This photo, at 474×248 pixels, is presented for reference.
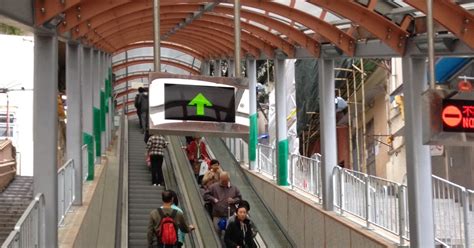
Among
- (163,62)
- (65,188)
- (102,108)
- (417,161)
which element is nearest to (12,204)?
(102,108)

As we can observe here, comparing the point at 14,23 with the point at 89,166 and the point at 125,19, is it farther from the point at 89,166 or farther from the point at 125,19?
the point at 89,166

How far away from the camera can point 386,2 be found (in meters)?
8.27

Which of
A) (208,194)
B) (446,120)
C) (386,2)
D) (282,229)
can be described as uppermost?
(386,2)

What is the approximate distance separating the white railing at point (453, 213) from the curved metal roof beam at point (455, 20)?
1.55 meters

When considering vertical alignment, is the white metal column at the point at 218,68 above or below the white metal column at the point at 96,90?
above

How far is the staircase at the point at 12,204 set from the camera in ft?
48.7

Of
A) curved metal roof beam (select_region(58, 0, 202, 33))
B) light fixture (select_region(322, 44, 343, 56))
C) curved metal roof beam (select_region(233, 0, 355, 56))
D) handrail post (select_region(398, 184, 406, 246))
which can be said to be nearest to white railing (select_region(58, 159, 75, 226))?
curved metal roof beam (select_region(58, 0, 202, 33))

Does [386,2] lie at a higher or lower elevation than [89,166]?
higher

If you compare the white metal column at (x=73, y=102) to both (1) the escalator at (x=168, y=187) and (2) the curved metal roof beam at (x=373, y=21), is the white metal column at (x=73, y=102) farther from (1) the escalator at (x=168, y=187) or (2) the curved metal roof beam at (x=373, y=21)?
(2) the curved metal roof beam at (x=373, y=21)

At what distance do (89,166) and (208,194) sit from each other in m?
3.10

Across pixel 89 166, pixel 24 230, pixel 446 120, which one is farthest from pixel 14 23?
pixel 89 166

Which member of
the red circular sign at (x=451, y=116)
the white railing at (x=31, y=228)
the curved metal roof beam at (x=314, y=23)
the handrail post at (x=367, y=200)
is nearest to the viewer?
the red circular sign at (x=451, y=116)

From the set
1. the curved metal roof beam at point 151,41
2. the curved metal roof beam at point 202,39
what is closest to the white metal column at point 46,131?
the curved metal roof beam at point 202,39

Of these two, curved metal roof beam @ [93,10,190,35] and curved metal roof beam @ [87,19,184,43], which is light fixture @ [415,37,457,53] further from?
curved metal roof beam @ [87,19,184,43]
